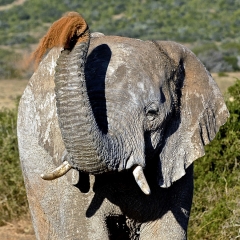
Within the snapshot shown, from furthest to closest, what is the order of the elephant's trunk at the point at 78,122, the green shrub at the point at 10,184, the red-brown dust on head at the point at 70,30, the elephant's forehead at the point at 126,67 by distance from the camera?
the green shrub at the point at 10,184 < the elephant's forehead at the point at 126,67 < the red-brown dust on head at the point at 70,30 < the elephant's trunk at the point at 78,122

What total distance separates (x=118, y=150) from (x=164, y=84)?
56 cm

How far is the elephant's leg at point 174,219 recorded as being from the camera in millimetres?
3941

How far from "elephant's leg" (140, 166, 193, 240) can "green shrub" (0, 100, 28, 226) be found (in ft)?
8.83

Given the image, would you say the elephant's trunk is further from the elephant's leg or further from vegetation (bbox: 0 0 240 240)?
the elephant's leg

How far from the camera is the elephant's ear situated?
3725 mm

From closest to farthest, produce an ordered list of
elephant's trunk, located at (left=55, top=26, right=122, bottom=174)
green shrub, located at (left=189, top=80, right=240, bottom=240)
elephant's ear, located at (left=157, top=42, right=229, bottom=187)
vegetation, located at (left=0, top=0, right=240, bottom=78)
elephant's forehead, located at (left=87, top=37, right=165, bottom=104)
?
elephant's trunk, located at (left=55, top=26, right=122, bottom=174) < elephant's forehead, located at (left=87, top=37, right=165, bottom=104) < elephant's ear, located at (left=157, top=42, right=229, bottom=187) < green shrub, located at (left=189, top=80, right=240, bottom=240) < vegetation, located at (left=0, top=0, right=240, bottom=78)

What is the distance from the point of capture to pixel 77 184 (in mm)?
3451

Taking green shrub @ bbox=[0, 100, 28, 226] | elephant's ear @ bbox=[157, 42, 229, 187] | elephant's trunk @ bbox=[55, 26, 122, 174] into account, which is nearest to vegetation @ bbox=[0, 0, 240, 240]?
green shrub @ bbox=[0, 100, 28, 226]

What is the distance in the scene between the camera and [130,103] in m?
3.38

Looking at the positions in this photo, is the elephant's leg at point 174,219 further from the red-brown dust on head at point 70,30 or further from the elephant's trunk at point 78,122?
the red-brown dust on head at point 70,30

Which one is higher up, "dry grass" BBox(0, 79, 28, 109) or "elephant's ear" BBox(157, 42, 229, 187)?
"elephant's ear" BBox(157, 42, 229, 187)

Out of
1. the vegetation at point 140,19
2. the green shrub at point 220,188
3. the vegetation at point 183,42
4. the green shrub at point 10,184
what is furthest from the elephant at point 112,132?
the vegetation at point 140,19

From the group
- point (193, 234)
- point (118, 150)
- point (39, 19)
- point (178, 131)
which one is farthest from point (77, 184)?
point (39, 19)

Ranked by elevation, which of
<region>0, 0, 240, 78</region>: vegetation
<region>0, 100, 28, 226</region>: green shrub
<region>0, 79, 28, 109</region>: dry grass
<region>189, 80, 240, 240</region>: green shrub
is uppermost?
<region>189, 80, 240, 240</region>: green shrub
